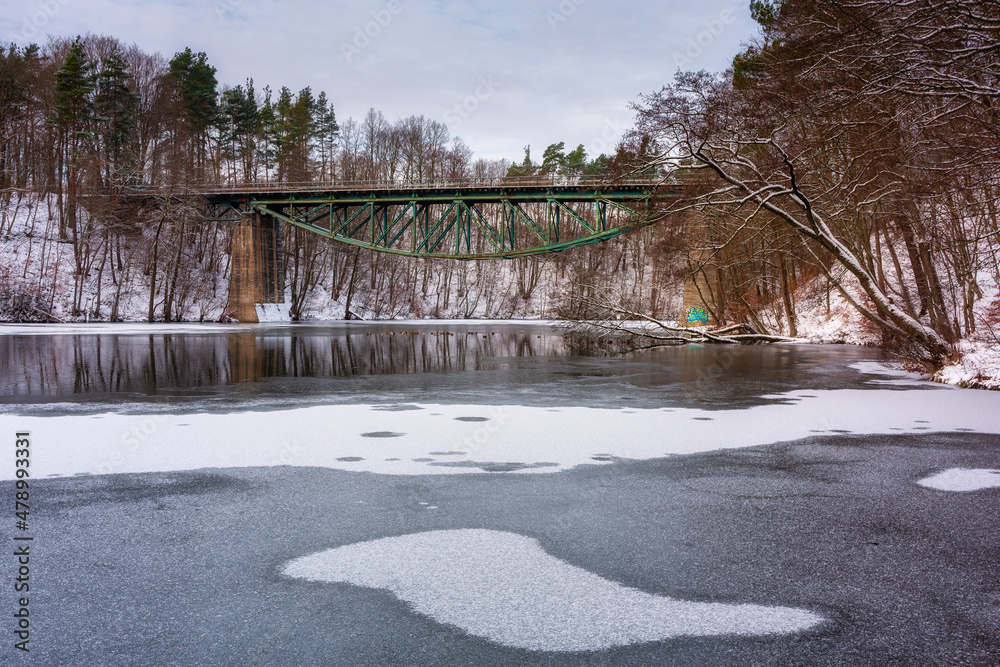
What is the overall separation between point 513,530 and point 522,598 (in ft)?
3.39

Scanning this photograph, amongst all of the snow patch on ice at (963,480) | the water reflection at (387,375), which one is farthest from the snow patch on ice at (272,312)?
the snow patch on ice at (963,480)

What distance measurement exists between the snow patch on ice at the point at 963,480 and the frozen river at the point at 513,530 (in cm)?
3

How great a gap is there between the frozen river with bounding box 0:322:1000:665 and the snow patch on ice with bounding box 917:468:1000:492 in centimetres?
3

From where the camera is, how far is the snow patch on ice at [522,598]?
10.2 ft

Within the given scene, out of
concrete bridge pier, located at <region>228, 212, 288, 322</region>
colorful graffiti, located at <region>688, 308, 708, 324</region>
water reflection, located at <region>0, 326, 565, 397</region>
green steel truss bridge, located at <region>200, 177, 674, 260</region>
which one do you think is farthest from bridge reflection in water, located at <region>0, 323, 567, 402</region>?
concrete bridge pier, located at <region>228, 212, 288, 322</region>

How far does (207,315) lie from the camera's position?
48875 millimetres

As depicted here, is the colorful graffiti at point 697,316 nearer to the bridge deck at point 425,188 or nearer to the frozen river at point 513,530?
the bridge deck at point 425,188

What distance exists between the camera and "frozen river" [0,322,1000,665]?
308 cm

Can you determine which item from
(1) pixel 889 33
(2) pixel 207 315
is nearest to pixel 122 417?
(1) pixel 889 33

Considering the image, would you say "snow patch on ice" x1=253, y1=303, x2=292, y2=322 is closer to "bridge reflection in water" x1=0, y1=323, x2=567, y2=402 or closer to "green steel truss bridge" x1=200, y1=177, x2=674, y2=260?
"green steel truss bridge" x1=200, y1=177, x2=674, y2=260

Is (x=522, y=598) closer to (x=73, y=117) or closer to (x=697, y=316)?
(x=697, y=316)

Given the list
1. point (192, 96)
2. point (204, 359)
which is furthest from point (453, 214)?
point (204, 359)

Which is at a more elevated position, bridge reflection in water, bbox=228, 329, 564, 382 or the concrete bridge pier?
the concrete bridge pier

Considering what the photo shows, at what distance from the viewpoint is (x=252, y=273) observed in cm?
4759
